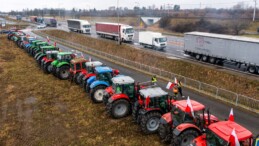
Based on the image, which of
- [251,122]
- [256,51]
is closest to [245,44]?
[256,51]

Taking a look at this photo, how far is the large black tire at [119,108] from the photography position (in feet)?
43.6

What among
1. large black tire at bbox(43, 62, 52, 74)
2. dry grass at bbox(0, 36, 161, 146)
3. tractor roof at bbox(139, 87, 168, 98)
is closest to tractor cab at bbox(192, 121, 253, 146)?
dry grass at bbox(0, 36, 161, 146)

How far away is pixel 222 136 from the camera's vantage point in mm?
8125

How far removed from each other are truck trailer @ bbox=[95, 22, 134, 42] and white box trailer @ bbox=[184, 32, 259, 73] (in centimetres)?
1577

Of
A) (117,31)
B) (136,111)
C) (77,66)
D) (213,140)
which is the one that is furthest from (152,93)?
(117,31)

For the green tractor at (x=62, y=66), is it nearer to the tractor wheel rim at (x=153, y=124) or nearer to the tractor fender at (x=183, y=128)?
the tractor wheel rim at (x=153, y=124)

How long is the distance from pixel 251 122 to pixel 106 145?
8709 mm

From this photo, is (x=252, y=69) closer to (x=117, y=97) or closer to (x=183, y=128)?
(x=117, y=97)

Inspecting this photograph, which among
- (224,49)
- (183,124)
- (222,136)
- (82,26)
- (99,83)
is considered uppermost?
(82,26)

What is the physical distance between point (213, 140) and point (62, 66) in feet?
54.6

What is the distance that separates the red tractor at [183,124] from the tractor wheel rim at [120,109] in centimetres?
340

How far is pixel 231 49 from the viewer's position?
25562 mm

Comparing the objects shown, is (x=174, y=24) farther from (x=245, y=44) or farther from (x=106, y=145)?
(x=106, y=145)

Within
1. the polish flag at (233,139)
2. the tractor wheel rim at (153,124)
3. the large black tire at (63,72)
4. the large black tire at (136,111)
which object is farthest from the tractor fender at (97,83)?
the polish flag at (233,139)
